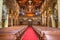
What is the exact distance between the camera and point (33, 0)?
19969 mm

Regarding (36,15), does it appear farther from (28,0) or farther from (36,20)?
(28,0)

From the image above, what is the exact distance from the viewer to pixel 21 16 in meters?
27.8

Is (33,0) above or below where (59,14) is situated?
above

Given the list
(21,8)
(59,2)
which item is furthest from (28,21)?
(59,2)

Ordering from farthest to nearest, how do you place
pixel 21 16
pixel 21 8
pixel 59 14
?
pixel 21 16 → pixel 21 8 → pixel 59 14

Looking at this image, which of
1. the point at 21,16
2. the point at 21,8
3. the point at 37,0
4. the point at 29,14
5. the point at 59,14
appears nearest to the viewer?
the point at 59,14

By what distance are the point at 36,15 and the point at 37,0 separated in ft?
32.3

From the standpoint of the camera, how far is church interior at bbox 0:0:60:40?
3.39 metres

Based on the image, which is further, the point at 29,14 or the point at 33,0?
the point at 29,14

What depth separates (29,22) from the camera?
30.3 m

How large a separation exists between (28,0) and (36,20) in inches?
359

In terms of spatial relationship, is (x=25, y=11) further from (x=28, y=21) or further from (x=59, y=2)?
(x=59, y=2)

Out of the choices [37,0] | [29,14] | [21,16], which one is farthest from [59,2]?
[29,14]

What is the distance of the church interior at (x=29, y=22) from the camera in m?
3.39
